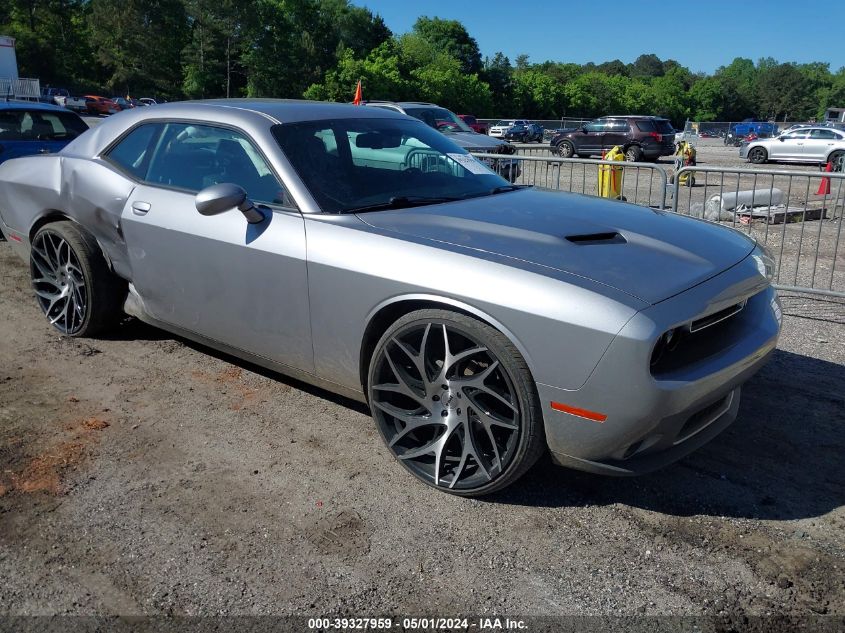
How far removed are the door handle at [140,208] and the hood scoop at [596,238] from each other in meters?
2.38

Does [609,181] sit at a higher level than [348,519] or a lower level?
higher

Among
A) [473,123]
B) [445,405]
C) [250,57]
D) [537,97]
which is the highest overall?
[250,57]

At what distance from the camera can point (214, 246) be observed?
3.73 meters

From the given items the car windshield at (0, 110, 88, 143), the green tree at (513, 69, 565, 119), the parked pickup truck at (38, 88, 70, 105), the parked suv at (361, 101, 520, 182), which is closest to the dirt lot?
the car windshield at (0, 110, 88, 143)

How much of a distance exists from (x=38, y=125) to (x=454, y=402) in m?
7.64

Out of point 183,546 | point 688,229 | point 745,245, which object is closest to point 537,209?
point 688,229

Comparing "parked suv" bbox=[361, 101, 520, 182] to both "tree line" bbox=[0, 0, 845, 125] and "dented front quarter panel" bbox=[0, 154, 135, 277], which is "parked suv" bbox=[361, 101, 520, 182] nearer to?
"dented front quarter panel" bbox=[0, 154, 135, 277]

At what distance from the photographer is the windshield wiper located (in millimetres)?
3543

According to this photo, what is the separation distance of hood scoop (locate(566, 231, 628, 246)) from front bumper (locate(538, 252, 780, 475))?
17.4 inches

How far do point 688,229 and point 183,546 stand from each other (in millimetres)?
2656

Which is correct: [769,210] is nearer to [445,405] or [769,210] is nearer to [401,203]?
[401,203]

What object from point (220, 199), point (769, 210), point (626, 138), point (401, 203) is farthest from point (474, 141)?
point (626, 138)

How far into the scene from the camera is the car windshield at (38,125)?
27.2 feet

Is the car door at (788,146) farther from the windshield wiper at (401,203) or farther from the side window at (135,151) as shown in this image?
the side window at (135,151)
